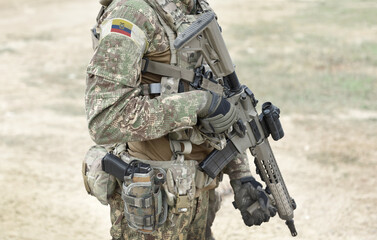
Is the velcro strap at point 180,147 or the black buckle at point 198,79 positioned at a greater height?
the black buckle at point 198,79

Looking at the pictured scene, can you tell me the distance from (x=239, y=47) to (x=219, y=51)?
28.9 ft

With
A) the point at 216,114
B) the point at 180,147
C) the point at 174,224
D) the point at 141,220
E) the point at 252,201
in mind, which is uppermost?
the point at 216,114

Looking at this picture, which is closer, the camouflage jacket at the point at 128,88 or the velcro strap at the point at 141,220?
the camouflage jacket at the point at 128,88

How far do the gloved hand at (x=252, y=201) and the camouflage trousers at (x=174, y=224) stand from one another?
6.9 inches

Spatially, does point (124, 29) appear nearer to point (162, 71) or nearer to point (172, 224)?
point (162, 71)

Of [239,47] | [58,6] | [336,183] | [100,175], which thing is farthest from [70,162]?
[58,6]

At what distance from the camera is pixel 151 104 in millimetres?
2449

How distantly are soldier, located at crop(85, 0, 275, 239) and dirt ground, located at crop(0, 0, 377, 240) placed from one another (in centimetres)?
201

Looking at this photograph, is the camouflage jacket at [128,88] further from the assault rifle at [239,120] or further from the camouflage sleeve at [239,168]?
the camouflage sleeve at [239,168]

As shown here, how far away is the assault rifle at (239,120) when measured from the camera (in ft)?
8.24

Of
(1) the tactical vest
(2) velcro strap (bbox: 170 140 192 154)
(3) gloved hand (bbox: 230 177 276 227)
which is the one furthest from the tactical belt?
(3) gloved hand (bbox: 230 177 276 227)

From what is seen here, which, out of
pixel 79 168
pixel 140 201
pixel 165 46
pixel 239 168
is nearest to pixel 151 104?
pixel 165 46

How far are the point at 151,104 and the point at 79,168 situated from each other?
3806 mm

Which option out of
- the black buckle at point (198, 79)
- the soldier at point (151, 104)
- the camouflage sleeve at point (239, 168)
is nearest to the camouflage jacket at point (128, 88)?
the soldier at point (151, 104)
